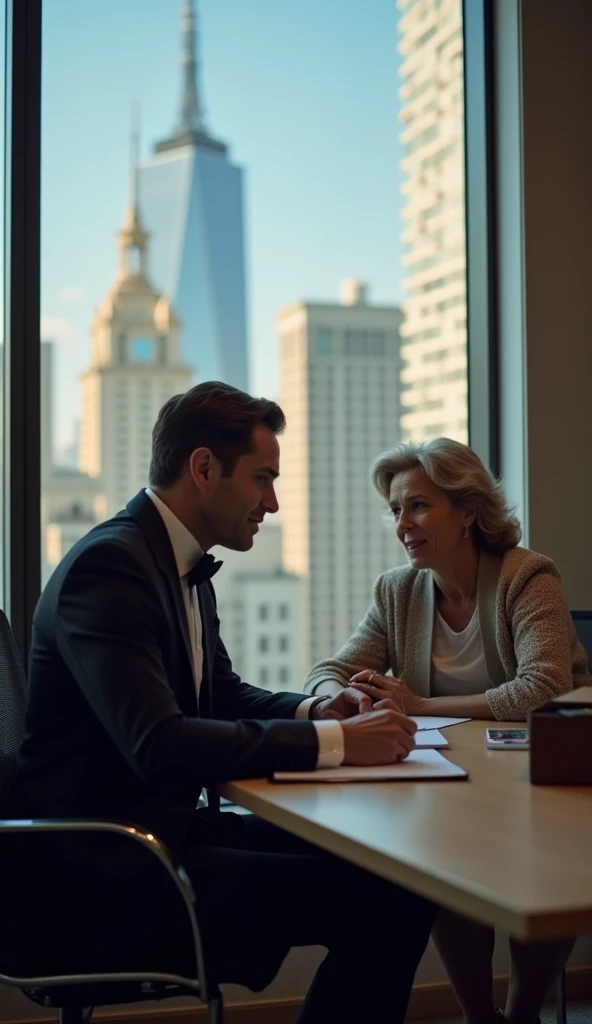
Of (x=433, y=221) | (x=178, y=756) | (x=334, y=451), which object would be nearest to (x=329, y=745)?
(x=178, y=756)

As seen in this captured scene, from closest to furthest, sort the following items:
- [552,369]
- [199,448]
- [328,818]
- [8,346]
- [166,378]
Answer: [328,818] < [199,448] < [8,346] < [166,378] < [552,369]

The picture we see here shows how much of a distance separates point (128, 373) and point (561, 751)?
1805 mm

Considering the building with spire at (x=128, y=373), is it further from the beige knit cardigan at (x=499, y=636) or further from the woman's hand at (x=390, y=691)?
the woman's hand at (x=390, y=691)

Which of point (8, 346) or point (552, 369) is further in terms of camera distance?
point (552, 369)

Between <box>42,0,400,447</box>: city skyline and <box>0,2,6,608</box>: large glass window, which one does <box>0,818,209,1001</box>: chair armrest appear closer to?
<box>0,2,6,608</box>: large glass window

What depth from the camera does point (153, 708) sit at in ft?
5.65

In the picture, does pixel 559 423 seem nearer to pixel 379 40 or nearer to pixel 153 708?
pixel 379 40

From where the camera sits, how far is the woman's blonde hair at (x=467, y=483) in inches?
111

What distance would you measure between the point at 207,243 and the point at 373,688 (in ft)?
4.97

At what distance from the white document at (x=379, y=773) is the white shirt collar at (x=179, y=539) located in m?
0.46

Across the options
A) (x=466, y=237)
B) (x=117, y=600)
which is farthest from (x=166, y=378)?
(x=117, y=600)

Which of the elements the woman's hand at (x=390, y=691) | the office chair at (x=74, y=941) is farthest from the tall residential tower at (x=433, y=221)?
the office chair at (x=74, y=941)

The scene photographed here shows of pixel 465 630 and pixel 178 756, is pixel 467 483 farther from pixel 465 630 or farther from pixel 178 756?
pixel 178 756

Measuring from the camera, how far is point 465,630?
9.15ft
